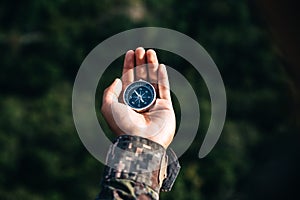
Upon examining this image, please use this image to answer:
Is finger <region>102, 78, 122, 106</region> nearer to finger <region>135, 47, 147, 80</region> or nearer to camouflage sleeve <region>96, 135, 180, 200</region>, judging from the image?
finger <region>135, 47, 147, 80</region>

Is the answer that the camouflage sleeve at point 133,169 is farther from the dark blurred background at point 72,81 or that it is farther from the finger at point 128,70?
the dark blurred background at point 72,81

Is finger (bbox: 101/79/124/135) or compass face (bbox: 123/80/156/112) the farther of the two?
compass face (bbox: 123/80/156/112)

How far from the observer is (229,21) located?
18016 millimetres

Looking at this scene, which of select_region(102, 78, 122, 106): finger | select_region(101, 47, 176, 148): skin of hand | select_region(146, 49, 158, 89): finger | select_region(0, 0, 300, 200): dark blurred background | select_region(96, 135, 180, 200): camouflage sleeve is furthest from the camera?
select_region(0, 0, 300, 200): dark blurred background

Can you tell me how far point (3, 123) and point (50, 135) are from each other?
984mm

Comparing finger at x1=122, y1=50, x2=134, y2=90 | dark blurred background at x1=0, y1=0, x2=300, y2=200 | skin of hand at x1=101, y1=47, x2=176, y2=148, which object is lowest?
skin of hand at x1=101, y1=47, x2=176, y2=148

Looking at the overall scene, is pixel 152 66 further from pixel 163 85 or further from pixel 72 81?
pixel 72 81

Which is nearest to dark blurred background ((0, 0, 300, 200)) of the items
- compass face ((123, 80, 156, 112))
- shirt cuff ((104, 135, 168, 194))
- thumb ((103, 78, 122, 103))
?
compass face ((123, 80, 156, 112))

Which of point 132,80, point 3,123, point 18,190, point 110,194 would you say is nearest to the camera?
point 110,194

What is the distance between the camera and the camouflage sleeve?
1.08 meters

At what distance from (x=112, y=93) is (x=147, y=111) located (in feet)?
0.17

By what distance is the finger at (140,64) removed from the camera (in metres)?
1.57

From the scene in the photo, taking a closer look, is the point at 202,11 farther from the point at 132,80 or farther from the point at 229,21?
the point at 132,80

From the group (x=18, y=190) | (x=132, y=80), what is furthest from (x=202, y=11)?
(x=132, y=80)
